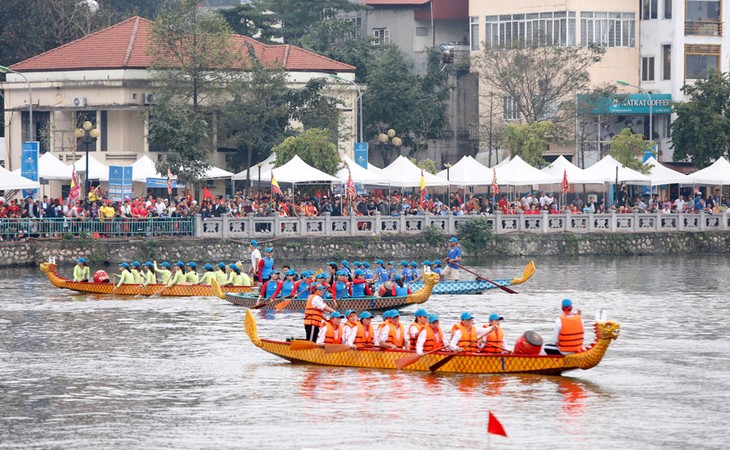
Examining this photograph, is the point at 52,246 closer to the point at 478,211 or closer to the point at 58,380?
the point at 478,211

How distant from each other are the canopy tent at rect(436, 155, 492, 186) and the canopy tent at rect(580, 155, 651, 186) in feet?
15.6

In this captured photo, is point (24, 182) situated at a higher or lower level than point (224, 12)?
lower

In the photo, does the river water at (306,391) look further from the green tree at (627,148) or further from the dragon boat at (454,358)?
the green tree at (627,148)

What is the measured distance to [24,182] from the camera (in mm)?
54906

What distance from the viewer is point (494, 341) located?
102ft

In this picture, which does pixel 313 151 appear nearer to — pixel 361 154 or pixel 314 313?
pixel 361 154

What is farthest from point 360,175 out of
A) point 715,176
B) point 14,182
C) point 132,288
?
point 132,288

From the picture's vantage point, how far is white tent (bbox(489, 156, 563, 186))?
208ft

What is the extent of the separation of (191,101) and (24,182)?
1622cm

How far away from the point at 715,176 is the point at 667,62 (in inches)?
668

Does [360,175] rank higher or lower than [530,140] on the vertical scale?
lower

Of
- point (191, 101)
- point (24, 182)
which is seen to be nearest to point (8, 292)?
point (24, 182)

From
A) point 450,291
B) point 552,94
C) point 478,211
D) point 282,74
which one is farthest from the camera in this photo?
point 552,94

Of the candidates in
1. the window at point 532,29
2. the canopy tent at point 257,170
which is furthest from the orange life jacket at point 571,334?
the window at point 532,29
